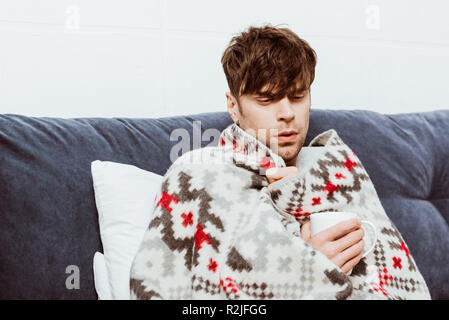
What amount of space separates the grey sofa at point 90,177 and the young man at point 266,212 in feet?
0.52

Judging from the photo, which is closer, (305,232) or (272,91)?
(305,232)

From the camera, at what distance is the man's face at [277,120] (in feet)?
3.68

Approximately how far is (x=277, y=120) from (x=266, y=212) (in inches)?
11.6

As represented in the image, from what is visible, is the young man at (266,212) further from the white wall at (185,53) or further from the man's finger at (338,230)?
the white wall at (185,53)

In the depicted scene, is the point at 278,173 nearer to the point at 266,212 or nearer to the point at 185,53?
the point at 266,212

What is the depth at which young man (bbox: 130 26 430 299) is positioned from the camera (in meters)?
0.86

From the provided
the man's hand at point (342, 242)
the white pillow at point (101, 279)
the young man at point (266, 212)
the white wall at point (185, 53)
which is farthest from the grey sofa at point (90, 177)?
the man's hand at point (342, 242)

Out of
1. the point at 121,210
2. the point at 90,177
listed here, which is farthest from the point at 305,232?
the point at 90,177

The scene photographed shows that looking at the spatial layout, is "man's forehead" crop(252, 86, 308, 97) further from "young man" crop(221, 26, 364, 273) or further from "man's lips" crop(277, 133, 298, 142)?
"man's lips" crop(277, 133, 298, 142)

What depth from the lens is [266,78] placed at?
3.66ft

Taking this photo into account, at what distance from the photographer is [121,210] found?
1.01 m
